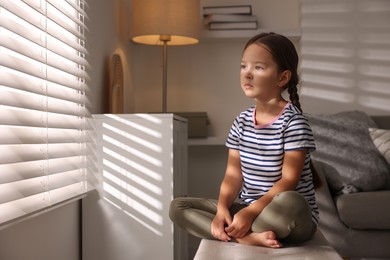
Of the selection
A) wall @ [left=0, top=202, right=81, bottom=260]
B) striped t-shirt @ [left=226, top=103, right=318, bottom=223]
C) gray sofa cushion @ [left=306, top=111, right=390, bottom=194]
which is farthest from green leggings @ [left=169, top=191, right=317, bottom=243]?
gray sofa cushion @ [left=306, top=111, right=390, bottom=194]

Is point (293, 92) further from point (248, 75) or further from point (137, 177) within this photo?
point (137, 177)

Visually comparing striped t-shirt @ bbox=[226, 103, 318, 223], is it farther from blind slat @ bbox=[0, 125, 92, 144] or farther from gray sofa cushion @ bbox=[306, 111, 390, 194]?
gray sofa cushion @ bbox=[306, 111, 390, 194]

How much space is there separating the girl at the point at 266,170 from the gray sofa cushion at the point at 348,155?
1.01m

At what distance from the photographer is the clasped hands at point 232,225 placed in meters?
1.48

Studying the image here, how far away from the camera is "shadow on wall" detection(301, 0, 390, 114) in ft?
11.2

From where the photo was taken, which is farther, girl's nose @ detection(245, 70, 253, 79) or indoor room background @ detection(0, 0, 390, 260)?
indoor room background @ detection(0, 0, 390, 260)

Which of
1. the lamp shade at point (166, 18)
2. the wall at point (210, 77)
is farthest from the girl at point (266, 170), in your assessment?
the wall at point (210, 77)

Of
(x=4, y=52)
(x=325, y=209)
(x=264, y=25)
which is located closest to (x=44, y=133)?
(x=4, y=52)

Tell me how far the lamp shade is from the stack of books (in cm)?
29

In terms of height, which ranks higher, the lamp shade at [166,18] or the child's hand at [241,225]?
the lamp shade at [166,18]

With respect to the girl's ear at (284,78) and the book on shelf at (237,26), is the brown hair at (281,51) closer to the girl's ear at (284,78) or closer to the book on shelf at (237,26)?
the girl's ear at (284,78)

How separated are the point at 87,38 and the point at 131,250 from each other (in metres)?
0.95

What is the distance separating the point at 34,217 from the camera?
6.40 ft

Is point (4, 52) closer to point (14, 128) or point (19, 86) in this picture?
point (19, 86)
